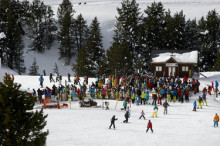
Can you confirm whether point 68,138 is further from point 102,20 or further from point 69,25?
point 102,20

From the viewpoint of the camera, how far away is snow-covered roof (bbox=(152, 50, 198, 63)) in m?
41.7

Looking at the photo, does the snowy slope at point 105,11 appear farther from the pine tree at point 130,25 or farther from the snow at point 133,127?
the snow at point 133,127

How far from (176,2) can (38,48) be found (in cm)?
5449

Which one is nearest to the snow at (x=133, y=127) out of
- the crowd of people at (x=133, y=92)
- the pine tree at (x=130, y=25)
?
the crowd of people at (x=133, y=92)

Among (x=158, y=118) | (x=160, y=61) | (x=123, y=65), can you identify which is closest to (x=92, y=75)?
(x=123, y=65)

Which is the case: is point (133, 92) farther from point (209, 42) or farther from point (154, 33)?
point (209, 42)

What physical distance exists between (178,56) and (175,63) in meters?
1.63

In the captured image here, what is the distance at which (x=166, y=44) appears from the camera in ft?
180

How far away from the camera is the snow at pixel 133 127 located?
52.1 ft

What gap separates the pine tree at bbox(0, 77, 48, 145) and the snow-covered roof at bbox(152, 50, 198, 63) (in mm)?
35195

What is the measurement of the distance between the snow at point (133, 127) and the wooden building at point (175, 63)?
15.1 meters

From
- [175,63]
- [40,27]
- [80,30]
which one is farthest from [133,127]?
[40,27]

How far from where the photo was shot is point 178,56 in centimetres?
4262

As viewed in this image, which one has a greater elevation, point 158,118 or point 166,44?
point 166,44
